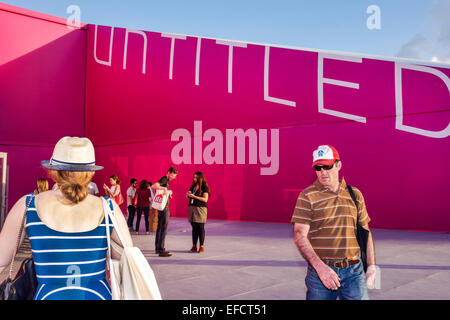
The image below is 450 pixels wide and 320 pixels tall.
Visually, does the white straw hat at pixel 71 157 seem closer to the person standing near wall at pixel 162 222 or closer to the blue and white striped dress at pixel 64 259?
the blue and white striped dress at pixel 64 259

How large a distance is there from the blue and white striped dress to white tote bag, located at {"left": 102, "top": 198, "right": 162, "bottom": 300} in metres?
0.06

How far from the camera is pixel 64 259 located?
1715 millimetres

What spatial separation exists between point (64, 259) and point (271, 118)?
13.3m

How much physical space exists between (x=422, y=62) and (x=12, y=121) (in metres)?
16.5

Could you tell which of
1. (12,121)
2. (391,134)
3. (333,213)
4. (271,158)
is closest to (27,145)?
(12,121)

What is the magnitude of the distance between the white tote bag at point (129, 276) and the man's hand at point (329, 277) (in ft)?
3.93

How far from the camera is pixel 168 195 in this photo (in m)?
7.45

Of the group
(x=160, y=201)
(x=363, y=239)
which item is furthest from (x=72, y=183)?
(x=160, y=201)

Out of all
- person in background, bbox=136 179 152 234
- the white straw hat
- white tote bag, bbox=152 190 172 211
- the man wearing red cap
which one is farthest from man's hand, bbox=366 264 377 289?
person in background, bbox=136 179 152 234

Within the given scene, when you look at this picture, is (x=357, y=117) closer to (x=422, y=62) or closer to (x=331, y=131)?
(x=331, y=131)

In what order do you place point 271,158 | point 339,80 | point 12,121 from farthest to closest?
point 12,121 → point 271,158 → point 339,80

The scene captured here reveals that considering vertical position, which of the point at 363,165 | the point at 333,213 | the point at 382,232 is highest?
the point at 363,165

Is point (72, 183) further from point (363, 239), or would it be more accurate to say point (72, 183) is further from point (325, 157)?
point (363, 239)

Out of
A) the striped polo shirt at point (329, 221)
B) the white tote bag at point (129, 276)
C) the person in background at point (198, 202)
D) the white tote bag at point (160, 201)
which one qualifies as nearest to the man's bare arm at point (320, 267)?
the striped polo shirt at point (329, 221)
